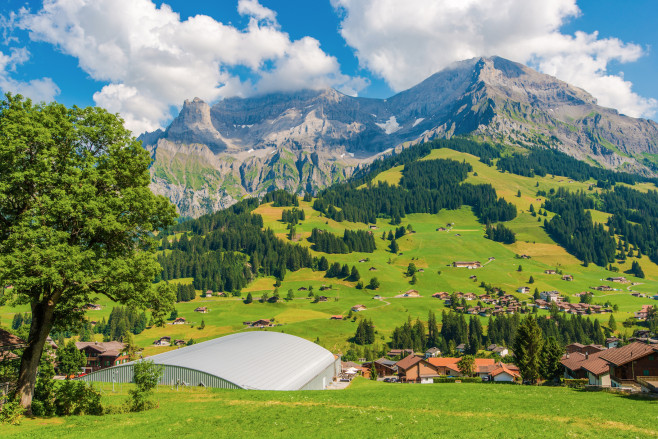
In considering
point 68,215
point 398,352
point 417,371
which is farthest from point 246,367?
point 398,352

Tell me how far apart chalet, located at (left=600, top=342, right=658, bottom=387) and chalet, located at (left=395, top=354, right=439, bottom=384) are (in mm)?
51692

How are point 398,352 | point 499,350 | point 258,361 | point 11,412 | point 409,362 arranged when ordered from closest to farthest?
point 11,412 < point 258,361 < point 409,362 < point 499,350 < point 398,352

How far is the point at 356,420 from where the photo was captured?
25375mm

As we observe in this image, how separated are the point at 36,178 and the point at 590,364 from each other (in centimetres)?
8319

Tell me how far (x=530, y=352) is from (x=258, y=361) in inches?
2057

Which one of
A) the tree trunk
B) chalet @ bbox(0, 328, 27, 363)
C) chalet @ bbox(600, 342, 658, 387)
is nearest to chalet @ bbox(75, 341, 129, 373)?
chalet @ bbox(0, 328, 27, 363)

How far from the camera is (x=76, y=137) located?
24406mm

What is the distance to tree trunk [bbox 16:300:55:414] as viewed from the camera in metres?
23.3

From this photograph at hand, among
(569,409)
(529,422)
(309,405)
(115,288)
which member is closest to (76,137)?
(115,288)

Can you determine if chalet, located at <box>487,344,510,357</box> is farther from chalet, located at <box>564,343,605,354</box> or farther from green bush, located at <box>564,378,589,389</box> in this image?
green bush, located at <box>564,378,589,389</box>

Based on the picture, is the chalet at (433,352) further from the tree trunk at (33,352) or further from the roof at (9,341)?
the tree trunk at (33,352)

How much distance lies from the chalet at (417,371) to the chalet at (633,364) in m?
51.7

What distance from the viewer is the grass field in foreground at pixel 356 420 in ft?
72.1

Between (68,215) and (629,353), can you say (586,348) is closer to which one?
(629,353)
